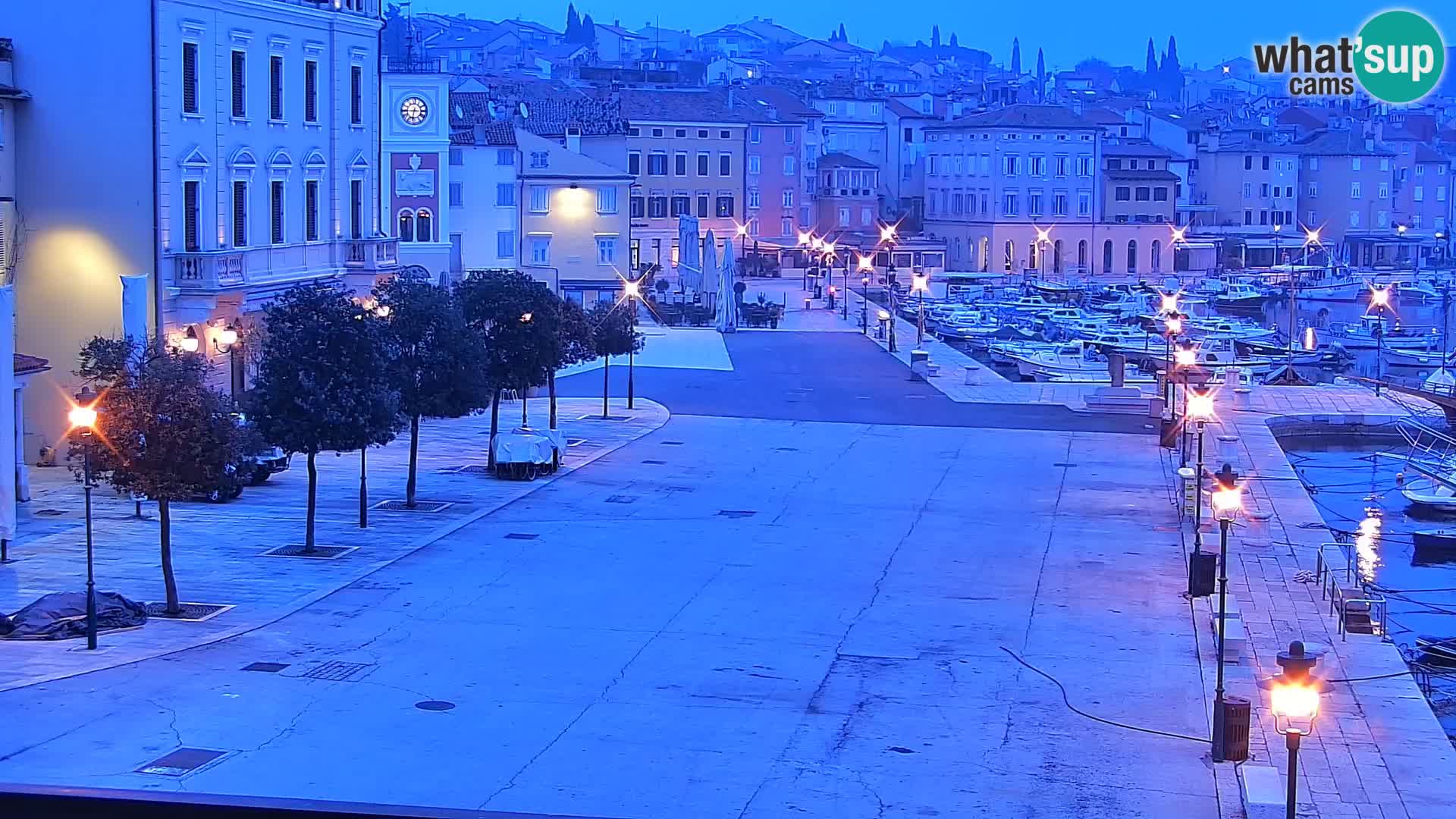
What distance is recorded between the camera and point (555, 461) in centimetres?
3428

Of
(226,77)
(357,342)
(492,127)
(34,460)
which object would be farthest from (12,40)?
(492,127)

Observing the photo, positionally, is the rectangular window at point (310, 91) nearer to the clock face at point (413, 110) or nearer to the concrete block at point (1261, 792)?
the clock face at point (413, 110)

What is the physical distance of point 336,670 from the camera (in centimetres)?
1908

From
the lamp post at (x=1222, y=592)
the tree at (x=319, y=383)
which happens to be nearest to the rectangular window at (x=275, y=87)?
the tree at (x=319, y=383)

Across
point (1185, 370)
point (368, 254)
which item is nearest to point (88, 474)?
point (1185, 370)

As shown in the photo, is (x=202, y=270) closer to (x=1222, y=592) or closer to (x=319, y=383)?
(x=319, y=383)

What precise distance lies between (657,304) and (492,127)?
9519mm

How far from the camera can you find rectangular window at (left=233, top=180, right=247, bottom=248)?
35.7 m

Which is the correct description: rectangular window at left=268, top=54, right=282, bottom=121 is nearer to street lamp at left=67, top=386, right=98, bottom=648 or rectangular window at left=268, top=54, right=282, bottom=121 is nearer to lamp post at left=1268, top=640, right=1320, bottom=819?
street lamp at left=67, top=386, right=98, bottom=648

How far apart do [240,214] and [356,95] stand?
6.25 m

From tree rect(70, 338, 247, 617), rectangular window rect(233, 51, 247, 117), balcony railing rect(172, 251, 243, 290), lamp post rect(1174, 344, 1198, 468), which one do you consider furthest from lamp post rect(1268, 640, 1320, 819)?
rectangular window rect(233, 51, 247, 117)

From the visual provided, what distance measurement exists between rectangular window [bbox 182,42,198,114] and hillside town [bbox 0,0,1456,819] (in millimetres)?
48

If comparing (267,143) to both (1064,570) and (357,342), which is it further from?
(1064,570)

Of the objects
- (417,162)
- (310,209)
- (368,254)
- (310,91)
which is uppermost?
(310,91)
